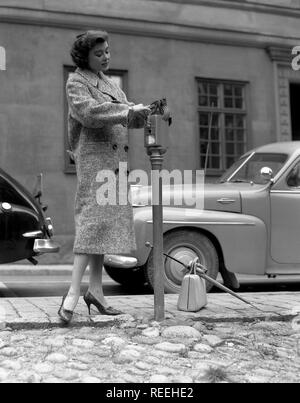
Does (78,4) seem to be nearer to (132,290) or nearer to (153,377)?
(132,290)

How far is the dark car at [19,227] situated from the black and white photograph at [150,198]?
2 centimetres

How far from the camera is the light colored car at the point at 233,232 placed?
21.5 ft

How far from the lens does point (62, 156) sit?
13.0m

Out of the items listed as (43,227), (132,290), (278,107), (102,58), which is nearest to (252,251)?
(132,290)

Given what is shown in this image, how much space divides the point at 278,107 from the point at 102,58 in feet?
37.1

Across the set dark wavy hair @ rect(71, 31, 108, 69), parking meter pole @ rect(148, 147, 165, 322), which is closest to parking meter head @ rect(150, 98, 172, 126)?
parking meter pole @ rect(148, 147, 165, 322)

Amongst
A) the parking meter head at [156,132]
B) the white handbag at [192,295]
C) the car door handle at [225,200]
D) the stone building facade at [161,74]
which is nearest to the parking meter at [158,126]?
the parking meter head at [156,132]

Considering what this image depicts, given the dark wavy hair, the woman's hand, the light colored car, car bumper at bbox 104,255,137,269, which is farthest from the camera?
the light colored car

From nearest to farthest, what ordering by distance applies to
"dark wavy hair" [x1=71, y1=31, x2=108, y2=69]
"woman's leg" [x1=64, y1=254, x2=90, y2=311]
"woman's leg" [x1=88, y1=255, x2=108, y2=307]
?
"woman's leg" [x1=64, y1=254, x2=90, y2=311] → "dark wavy hair" [x1=71, y1=31, x2=108, y2=69] → "woman's leg" [x1=88, y1=255, x2=108, y2=307]

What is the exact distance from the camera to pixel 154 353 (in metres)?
3.47

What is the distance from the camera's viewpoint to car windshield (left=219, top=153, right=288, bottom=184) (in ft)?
23.9

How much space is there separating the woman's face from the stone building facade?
8.50 metres

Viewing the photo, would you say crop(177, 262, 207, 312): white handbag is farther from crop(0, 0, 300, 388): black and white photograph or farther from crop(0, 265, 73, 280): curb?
crop(0, 265, 73, 280): curb

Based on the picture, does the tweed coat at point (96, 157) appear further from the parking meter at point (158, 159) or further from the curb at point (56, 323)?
the curb at point (56, 323)
